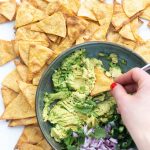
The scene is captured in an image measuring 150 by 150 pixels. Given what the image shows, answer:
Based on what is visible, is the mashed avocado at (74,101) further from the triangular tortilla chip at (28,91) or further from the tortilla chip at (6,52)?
the tortilla chip at (6,52)

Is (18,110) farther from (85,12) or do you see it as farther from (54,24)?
(85,12)

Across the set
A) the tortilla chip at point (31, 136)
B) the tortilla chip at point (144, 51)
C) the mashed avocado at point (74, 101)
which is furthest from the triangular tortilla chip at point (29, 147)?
the tortilla chip at point (144, 51)

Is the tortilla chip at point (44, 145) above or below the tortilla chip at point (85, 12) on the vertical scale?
below

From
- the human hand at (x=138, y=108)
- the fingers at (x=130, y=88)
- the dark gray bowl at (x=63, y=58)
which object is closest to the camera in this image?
the human hand at (x=138, y=108)

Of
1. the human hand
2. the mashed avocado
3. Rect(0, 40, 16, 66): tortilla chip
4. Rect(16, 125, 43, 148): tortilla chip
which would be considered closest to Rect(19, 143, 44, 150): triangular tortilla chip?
Rect(16, 125, 43, 148): tortilla chip

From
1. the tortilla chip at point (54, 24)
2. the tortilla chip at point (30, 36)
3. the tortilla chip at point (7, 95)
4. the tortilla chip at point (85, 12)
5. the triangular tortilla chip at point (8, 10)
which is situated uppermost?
the tortilla chip at point (85, 12)

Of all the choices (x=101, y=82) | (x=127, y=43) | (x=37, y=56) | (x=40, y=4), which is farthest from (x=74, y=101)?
(x=40, y=4)
